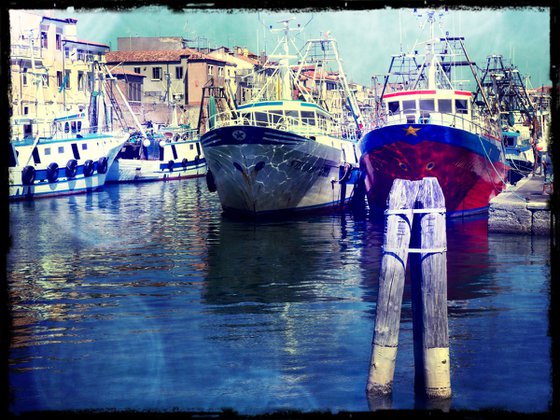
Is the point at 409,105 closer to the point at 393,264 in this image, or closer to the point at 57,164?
the point at 57,164

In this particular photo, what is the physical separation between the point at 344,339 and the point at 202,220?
2601 cm

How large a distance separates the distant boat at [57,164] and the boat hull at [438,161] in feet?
83.3

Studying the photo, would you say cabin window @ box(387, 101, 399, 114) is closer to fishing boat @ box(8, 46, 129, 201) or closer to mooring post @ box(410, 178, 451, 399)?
fishing boat @ box(8, 46, 129, 201)

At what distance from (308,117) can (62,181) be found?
23.4 meters

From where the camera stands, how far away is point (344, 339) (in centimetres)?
1565

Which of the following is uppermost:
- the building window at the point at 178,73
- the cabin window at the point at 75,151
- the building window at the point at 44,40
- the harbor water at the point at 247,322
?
the building window at the point at 44,40

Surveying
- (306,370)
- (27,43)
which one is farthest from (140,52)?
(306,370)

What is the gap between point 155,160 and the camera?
78.2 metres

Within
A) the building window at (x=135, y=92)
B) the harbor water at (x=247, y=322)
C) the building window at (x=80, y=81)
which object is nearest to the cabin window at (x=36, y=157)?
the harbor water at (x=247, y=322)

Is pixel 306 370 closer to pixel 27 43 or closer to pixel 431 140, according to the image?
pixel 431 140

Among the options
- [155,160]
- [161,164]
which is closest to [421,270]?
[161,164]

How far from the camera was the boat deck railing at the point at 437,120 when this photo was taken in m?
38.1

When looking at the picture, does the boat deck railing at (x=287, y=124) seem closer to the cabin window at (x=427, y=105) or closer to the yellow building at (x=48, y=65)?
the cabin window at (x=427, y=105)

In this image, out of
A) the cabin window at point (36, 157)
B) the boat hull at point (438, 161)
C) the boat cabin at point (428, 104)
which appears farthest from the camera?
the cabin window at point (36, 157)
